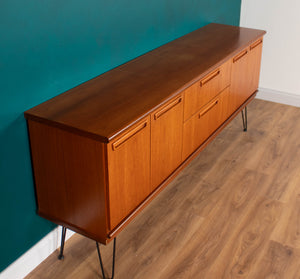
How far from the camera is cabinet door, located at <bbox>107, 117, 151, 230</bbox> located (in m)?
2.09

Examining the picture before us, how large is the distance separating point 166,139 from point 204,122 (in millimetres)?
597

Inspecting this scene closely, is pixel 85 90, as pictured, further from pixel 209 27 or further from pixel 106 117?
pixel 209 27

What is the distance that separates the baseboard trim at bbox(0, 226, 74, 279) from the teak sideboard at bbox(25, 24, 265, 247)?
0.23 m

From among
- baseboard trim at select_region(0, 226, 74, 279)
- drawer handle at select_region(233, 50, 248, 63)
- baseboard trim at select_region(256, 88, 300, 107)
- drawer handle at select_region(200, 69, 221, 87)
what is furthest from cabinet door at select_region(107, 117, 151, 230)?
baseboard trim at select_region(256, 88, 300, 107)

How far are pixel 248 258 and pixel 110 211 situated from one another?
95 cm

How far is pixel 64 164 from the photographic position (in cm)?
218

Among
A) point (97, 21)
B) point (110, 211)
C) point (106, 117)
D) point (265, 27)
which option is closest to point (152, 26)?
point (97, 21)

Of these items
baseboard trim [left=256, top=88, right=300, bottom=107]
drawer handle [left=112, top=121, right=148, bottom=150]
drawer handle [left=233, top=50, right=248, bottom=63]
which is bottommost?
baseboard trim [left=256, top=88, right=300, bottom=107]

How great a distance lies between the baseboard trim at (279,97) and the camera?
4.51m

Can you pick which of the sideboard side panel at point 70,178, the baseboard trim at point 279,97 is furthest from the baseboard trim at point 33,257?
the baseboard trim at point 279,97

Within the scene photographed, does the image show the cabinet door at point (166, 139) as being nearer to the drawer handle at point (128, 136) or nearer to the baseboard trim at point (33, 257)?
the drawer handle at point (128, 136)

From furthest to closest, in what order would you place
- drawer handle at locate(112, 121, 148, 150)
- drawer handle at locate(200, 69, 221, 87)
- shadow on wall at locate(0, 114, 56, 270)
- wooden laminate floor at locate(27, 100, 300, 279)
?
drawer handle at locate(200, 69, 221, 87) < wooden laminate floor at locate(27, 100, 300, 279) < shadow on wall at locate(0, 114, 56, 270) < drawer handle at locate(112, 121, 148, 150)

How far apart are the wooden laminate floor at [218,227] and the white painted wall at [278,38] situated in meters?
0.98

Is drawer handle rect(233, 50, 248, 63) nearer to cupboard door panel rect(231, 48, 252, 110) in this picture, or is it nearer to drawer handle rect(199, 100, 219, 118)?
cupboard door panel rect(231, 48, 252, 110)
